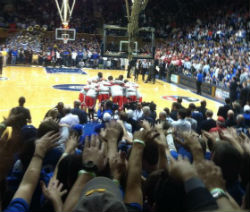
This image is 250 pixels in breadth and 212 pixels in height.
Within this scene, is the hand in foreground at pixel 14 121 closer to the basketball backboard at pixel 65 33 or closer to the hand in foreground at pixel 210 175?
the hand in foreground at pixel 210 175

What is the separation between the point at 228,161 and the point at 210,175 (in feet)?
2.35

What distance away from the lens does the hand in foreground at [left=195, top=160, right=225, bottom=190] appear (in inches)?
71.0

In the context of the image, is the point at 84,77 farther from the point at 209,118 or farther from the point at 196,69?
the point at 209,118

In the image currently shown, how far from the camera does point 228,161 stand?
249 cm

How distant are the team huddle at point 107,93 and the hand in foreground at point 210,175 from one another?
8.87 meters

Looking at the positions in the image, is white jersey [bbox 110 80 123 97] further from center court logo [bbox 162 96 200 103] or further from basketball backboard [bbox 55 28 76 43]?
basketball backboard [bbox 55 28 76 43]

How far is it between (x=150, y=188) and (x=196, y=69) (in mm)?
18174

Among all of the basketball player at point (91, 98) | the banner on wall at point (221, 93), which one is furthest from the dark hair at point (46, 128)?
the banner on wall at point (221, 93)

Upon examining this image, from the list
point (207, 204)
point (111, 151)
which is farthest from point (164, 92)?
point (207, 204)

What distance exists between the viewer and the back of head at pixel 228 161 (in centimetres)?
242

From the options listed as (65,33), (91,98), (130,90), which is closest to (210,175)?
(91,98)

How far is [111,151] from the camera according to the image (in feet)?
8.54

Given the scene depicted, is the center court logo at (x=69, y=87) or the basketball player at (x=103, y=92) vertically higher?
the basketball player at (x=103, y=92)

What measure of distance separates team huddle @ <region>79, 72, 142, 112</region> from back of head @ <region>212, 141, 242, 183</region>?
8.22 meters
